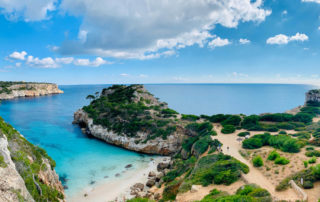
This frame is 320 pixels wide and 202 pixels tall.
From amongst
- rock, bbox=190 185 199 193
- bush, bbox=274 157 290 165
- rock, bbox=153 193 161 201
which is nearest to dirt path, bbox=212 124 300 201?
bush, bbox=274 157 290 165

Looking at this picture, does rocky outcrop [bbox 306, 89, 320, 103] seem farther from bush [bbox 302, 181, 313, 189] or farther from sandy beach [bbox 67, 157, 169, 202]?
sandy beach [bbox 67, 157, 169, 202]

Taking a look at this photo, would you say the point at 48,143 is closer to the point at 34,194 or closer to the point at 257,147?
the point at 34,194

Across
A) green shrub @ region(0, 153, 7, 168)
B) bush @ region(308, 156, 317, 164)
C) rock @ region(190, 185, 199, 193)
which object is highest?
green shrub @ region(0, 153, 7, 168)

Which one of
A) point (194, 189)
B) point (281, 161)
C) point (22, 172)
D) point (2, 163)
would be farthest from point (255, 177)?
point (2, 163)

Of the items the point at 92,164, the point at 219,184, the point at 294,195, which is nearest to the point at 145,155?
the point at 92,164

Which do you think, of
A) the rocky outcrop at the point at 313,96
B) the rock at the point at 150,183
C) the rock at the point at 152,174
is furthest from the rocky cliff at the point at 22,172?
the rocky outcrop at the point at 313,96

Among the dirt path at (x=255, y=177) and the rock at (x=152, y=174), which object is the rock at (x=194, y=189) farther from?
the rock at (x=152, y=174)
